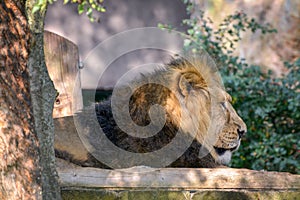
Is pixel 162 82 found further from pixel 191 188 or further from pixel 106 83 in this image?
pixel 106 83

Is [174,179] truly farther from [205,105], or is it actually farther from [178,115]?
[205,105]

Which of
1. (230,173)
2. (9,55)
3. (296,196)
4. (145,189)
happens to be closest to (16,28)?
(9,55)

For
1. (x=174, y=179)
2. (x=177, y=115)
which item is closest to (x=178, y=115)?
(x=177, y=115)

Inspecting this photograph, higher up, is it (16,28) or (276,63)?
(16,28)

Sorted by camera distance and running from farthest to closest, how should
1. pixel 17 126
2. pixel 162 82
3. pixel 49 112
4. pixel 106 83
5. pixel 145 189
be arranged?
pixel 106 83, pixel 162 82, pixel 145 189, pixel 49 112, pixel 17 126

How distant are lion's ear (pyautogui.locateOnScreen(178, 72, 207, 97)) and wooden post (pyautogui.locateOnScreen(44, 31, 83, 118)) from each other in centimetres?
97

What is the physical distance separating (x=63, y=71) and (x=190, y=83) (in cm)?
106

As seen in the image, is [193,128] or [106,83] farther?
[106,83]

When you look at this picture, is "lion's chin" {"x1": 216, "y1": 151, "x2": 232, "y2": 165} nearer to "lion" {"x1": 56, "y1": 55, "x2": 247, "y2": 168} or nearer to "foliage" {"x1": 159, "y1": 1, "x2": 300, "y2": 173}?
"lion" {"x1": 56, "y1": 55, "x2": 247, "y2": 168}

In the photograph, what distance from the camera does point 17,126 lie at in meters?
2.71

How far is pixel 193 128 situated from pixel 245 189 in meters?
0.53

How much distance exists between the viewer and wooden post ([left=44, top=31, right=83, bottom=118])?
4.68 metres

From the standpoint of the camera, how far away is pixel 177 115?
4.04m

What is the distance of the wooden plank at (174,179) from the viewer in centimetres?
366
